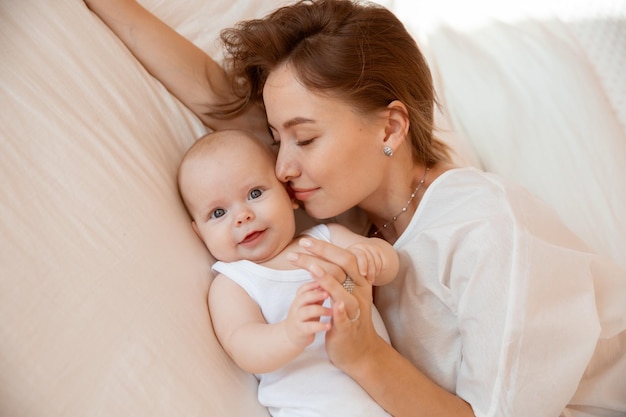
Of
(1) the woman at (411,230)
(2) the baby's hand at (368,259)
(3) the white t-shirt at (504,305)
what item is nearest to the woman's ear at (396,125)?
(1) the woman at (411,230)

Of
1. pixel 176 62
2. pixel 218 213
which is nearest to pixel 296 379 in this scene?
pixel 218 213

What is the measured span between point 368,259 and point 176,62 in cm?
64

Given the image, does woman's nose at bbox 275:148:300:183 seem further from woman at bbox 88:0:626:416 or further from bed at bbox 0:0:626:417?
bed at bbox 0:0:626:417

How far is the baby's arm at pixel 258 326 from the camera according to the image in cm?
103

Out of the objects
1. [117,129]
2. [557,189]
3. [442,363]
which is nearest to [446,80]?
[557,189]

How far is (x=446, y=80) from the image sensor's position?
6.29 ft

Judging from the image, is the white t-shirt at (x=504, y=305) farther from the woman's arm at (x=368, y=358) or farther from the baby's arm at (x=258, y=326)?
the baby's arm at (x=258, y=326)

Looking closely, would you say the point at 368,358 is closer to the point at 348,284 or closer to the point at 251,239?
the point at 348,284

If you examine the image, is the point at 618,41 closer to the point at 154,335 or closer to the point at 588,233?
the point at 588,233

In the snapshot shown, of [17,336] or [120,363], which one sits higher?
[17,336]

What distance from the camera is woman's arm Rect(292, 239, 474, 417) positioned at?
3.59ft

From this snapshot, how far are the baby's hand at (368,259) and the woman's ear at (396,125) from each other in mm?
262

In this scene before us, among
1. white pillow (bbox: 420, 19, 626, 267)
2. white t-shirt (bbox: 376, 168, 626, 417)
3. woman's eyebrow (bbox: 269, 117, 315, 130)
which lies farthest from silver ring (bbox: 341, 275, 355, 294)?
white pillow (bbox: 420, 19, 626, 267)

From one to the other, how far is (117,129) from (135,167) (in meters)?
0.09
